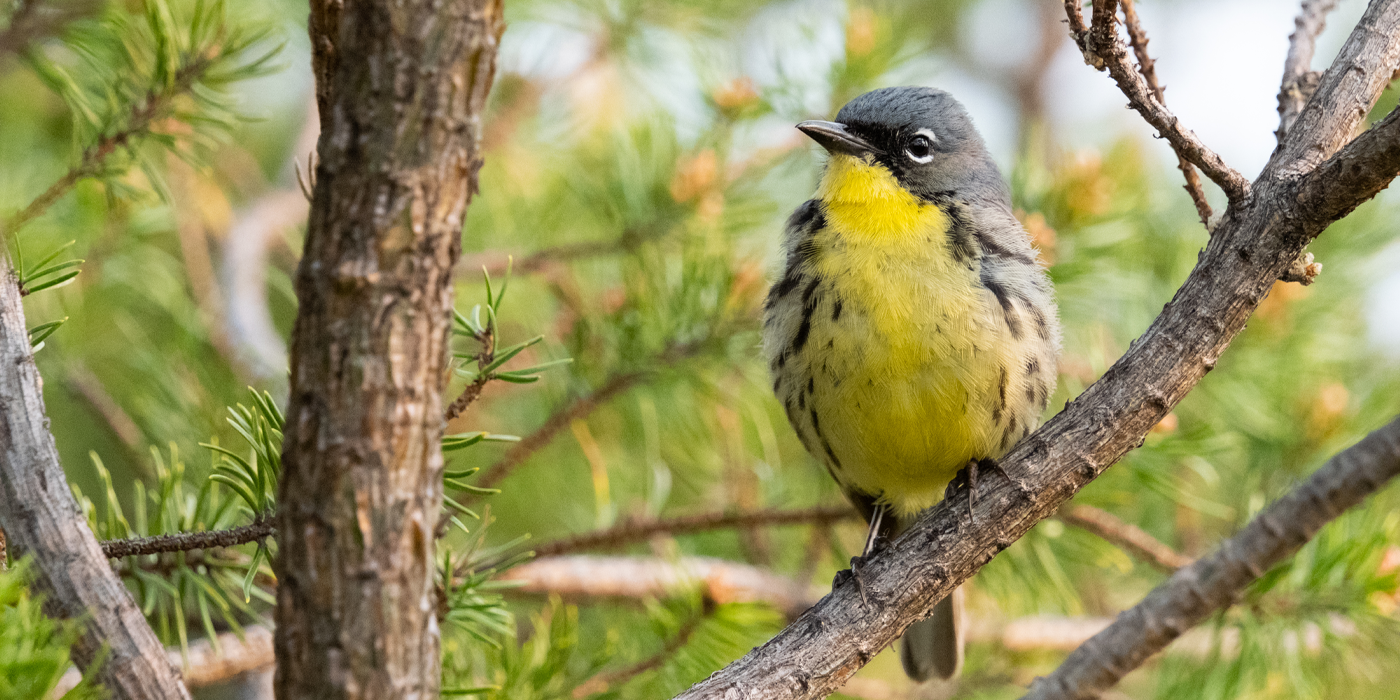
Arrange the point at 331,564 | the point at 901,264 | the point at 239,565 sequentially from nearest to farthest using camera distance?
1. the point at 331,564
2. the point at 239,565
3. the point at 901,264

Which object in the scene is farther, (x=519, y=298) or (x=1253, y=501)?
(x=519, y=298)

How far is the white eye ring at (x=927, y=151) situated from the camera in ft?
9.09

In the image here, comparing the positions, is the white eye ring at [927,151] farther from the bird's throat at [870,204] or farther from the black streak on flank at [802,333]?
the black streak on flank at [802,333]

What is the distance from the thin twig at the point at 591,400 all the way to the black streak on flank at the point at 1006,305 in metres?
0.74

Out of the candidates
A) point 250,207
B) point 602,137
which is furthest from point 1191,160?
point 250,207

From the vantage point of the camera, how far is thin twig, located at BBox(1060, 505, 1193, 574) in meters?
2.47

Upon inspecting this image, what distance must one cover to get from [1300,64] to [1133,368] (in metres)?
0.70

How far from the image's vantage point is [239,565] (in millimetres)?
1762

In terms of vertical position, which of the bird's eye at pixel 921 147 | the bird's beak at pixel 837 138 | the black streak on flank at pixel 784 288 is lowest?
the black streak on flank at pixel 784 288

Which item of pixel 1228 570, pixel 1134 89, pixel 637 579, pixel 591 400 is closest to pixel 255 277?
pixel 591 400

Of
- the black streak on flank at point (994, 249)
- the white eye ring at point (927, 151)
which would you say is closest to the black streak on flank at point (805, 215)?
the white eye ring at point (927, 151)

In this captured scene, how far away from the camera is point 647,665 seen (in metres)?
2.21

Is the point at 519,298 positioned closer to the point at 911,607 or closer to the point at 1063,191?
the point at 1063,191

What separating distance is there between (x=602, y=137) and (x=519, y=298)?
61 cm
